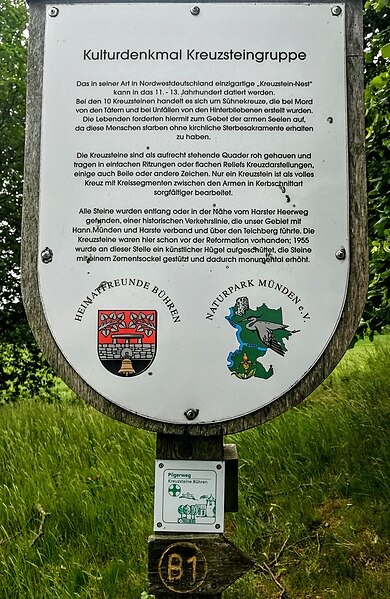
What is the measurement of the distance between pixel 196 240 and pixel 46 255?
15.9 inches

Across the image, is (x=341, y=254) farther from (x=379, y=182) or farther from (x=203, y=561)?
(x=379, y=182)

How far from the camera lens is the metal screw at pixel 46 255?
1.64 m

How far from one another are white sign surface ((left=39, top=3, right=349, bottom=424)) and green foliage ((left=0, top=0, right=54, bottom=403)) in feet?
17.9

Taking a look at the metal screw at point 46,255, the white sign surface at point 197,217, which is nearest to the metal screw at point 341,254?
the white sign surface at point 197,217

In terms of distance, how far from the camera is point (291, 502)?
3.19 meters

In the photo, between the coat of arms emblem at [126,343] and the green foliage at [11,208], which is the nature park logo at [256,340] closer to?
the coat of arms emblem at [126,343]

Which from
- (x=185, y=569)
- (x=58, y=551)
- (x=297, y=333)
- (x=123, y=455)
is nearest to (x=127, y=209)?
(x=297, y=333)

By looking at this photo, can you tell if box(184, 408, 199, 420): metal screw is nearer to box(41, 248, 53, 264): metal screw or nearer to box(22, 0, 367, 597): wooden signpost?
box(22, 0, 367, 597): wooden signpost

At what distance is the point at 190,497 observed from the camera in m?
1.63

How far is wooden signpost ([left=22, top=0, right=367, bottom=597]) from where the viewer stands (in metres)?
1.60

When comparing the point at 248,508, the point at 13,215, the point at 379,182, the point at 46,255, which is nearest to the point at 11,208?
the point at 13,215

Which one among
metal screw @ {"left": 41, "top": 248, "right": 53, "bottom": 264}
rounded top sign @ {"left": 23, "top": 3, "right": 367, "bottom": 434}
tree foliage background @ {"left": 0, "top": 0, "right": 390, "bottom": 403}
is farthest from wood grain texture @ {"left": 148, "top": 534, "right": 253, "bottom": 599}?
tree foliage background @ {"left": 0, "top": 0, "right": 390, "bottom": 403}

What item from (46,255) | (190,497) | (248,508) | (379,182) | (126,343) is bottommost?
(248,508)

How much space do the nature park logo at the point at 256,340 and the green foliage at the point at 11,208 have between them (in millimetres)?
5663
